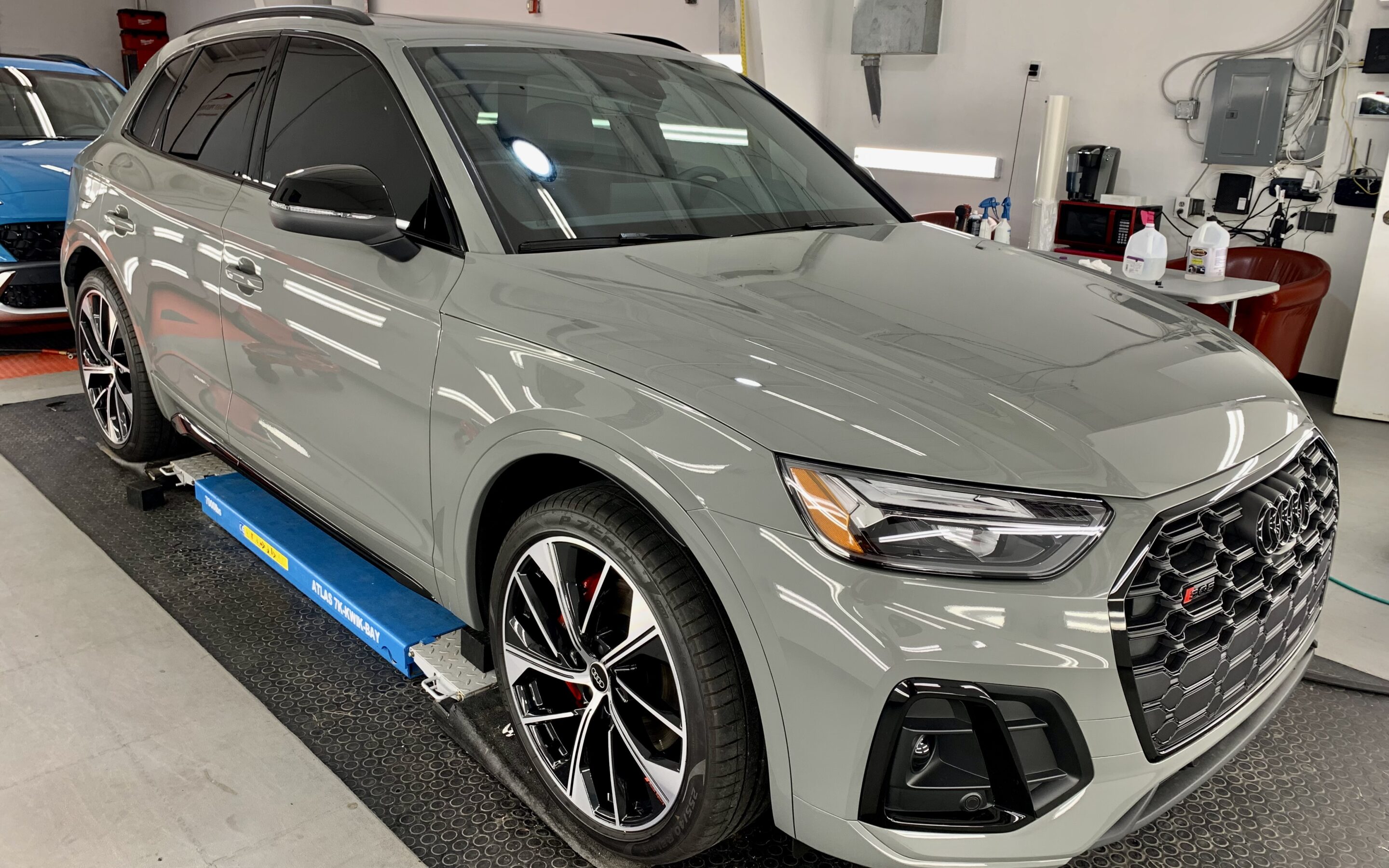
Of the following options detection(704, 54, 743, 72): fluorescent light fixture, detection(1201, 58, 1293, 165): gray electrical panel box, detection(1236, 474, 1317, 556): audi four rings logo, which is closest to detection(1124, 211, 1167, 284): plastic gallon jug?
detection(1201, 58, 1293, 165): gray electrical panel box

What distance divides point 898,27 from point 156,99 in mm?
5479

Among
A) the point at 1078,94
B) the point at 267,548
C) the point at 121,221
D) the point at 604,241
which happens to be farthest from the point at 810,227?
the point at 1078,94

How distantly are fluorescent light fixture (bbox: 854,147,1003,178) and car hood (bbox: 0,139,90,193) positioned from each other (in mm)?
5186

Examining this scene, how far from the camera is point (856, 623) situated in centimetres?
122

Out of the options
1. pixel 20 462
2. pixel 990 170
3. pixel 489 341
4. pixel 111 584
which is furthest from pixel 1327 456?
pixel 990 170

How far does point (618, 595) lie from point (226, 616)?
58.6 inches

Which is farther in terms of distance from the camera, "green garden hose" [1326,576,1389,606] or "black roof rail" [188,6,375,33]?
"green garden hose" [1326,576,1389,606]

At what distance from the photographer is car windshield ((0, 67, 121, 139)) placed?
213 inches

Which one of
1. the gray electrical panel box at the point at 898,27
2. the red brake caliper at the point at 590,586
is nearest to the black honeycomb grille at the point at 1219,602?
the red brake caliper at the point at 590,586

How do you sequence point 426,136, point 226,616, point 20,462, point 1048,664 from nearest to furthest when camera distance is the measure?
point 1048,664 < point 426,136 < point 226,616 < point 20,462

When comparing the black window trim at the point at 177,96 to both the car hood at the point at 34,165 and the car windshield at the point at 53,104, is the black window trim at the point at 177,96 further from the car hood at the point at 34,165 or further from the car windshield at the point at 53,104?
the car windshield at the point at 53,104

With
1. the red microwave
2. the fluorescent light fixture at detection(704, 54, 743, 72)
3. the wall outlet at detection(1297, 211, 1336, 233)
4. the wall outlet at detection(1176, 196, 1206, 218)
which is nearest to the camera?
the wall outlet at detection(1297, 211, 1336, 233)

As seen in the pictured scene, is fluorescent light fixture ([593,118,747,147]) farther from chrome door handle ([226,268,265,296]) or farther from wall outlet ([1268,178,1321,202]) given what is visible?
wall outlet ([1268,178,1321,202])

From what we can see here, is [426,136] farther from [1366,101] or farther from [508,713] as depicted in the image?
[1366,101]
